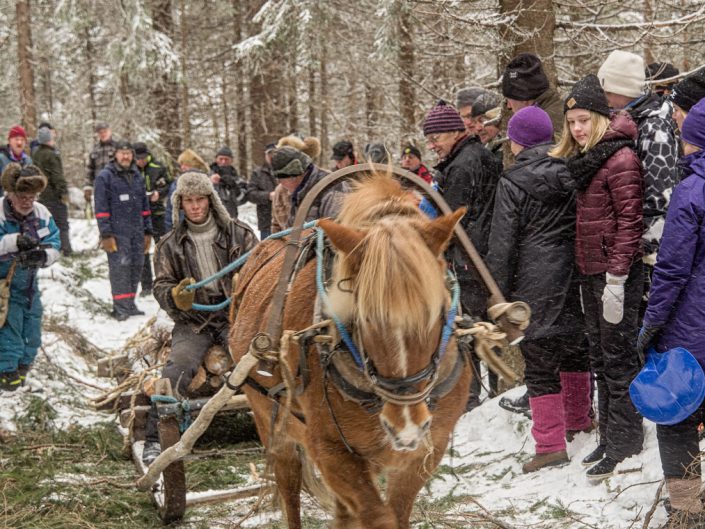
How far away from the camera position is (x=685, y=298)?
11.9 feet

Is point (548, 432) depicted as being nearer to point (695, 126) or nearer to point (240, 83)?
point (695, 126)

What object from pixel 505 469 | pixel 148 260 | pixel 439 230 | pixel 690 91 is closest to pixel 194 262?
pixel 505 469

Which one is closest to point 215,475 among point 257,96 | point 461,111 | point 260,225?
point 461,111

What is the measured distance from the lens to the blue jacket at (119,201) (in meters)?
11.3

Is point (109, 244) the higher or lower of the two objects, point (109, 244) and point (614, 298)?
the lower

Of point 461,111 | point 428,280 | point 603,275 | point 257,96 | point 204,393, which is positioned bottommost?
point 204,393

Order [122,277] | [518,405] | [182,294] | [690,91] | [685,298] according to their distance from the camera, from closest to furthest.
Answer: [685,298]
[690,91]
[182,294]
[518,405]
[122,277]

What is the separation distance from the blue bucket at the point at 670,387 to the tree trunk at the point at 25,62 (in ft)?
58.4

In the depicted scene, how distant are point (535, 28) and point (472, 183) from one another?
170 centimetres

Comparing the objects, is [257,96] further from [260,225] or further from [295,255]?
[295,255]

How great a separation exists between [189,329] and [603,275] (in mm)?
3090

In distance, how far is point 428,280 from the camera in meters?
2.80

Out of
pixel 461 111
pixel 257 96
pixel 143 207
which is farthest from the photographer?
pixel 257 96

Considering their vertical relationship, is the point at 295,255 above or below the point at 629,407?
above
